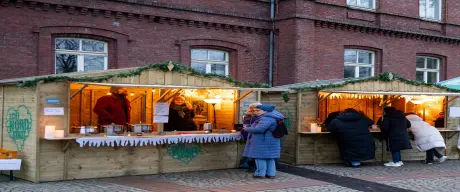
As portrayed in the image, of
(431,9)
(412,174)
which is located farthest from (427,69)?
(412,174)

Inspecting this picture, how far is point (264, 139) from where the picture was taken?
12.5 meters

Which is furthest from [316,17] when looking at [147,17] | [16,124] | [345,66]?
[16,124]

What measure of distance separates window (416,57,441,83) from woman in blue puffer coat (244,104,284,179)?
40.8 ft

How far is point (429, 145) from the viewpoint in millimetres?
15609

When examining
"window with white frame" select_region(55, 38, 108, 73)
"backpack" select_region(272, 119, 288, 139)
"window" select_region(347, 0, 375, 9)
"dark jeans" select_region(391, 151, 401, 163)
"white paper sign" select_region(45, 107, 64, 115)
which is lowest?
"dark jeans" select_region(391, 151, 401, 163)

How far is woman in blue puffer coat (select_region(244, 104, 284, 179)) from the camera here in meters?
12.3

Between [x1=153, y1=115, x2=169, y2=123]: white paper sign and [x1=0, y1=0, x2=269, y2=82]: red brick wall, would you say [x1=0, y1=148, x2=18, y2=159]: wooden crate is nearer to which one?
[x1=153, y1=115, x2=169, y2=123]: white paper sign

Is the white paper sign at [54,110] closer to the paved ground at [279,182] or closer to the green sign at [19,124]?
the green sign at [19,124]

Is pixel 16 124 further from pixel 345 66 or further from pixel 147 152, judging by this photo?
pixel 345 66

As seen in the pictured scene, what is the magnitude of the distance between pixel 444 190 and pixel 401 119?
373cm

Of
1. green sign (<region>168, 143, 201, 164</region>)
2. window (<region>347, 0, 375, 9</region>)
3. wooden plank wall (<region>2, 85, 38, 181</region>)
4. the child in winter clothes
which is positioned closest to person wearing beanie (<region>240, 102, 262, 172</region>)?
green sign (<region>168, 143, 201, 164</region>)

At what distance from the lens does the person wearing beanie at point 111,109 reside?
42.3ft

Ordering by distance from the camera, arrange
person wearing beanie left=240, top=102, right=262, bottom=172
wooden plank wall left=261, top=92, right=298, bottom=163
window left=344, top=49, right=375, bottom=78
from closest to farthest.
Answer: person wearing beanie left=240, top=102, right=262, bottom=172 → wooden plank wall left=261, top=92, right=298, bottom=163 → window left=344, top=49, right=375, bottom=78

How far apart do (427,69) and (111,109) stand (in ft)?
47.9
